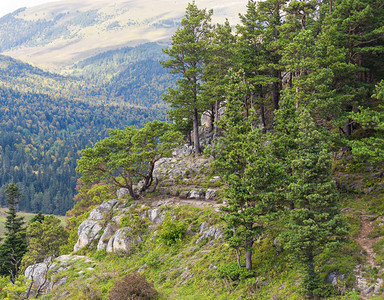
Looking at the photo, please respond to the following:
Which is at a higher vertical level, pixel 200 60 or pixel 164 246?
pixel 200 60

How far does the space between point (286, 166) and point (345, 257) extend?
7.23 meters

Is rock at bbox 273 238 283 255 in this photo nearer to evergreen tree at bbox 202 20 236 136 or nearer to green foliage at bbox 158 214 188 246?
green foliage at bbox 158 214 188 246

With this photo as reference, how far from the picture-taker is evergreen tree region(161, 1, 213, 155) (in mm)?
43750

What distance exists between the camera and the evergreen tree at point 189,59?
43.8 meters

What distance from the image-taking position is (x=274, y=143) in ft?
75.5

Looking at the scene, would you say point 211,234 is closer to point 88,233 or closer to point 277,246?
point 277,246

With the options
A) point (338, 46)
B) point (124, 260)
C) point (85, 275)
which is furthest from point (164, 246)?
point (338, 46)

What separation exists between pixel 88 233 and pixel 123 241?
24.6 feet

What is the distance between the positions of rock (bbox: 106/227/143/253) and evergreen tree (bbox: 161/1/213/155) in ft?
60.8

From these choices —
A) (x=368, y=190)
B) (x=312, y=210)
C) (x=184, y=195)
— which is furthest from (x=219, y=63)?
(x=312, y=210)

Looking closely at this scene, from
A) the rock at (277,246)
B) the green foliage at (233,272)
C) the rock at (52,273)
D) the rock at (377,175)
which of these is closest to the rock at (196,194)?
the rock at (52,273)

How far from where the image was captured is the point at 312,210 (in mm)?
18484

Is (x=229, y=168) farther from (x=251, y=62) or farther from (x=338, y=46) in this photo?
(x=251, y=62)

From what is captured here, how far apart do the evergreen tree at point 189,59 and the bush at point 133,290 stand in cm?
2704
